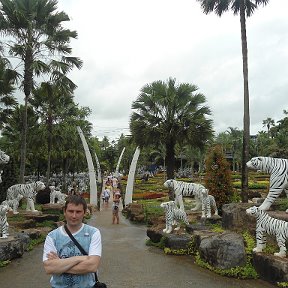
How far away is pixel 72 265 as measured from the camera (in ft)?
10.2

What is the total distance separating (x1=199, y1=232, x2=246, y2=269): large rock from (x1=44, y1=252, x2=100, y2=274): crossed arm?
6.00 meters

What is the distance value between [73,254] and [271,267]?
18.2 ft

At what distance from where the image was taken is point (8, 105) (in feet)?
75.9

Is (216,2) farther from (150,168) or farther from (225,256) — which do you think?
(150,168)

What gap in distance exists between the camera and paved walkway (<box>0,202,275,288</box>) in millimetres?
7773

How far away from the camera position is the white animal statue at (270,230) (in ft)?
25.7

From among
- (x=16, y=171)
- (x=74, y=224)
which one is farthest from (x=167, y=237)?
(x=16, y=171)

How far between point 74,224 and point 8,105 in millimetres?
21509

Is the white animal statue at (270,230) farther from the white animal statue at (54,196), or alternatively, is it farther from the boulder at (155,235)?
the white animal statue at (54,196)

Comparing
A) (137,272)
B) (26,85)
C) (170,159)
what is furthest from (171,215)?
(26,85)

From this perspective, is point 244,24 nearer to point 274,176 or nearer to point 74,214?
point 274,176

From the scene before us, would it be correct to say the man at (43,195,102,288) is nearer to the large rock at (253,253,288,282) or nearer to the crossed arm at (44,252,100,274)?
the crossed arm at (44,252,100,274)

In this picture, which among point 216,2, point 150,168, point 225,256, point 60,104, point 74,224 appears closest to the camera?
point 74,224

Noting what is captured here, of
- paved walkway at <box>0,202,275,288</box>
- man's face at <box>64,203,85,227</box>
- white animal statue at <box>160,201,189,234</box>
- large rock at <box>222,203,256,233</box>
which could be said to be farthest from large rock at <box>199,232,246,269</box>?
man's face at <box>64,203,85,227</box>
